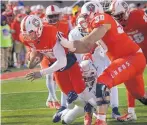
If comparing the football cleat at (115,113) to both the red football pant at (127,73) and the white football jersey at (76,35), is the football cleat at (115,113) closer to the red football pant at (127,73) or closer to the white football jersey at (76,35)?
the red football pant at (127,73)

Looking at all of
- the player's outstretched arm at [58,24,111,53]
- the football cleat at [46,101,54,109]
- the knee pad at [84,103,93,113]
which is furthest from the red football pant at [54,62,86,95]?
the football cleat at [46,101,54,109]

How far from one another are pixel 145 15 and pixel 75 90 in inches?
60.2

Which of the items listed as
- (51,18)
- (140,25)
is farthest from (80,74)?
(51,18)

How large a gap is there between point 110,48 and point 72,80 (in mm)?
836

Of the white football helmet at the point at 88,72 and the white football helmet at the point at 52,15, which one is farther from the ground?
the white football helmet at the point at 52,15

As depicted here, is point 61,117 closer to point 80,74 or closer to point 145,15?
point 80,74

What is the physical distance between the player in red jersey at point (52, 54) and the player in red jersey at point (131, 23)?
28.8 inches

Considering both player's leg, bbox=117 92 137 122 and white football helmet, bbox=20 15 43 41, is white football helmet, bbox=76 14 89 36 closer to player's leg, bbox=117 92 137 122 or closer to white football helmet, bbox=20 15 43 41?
white football helmet, bbox=20 15 43 41

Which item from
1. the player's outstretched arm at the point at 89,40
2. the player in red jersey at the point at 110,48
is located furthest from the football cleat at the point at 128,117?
the player's outstretched arm at the point at 89,40

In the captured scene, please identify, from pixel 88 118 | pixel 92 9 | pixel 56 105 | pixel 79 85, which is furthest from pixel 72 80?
pixel 56 105

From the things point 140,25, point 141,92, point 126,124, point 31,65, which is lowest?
point 126,124

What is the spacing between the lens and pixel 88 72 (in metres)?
6.35

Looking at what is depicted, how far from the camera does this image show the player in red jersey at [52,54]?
5.88 m

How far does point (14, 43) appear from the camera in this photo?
1520 centimetres
